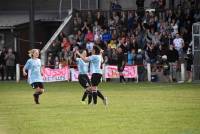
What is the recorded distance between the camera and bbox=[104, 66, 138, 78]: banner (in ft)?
134

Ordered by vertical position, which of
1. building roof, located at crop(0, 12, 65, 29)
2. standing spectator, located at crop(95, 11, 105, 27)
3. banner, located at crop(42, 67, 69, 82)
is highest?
building roof, located at crop(0, 12, 65, 29)

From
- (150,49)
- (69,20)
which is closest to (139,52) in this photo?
(150,49)

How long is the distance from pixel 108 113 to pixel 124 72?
1962 cm

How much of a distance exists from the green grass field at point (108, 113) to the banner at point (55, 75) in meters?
8.29

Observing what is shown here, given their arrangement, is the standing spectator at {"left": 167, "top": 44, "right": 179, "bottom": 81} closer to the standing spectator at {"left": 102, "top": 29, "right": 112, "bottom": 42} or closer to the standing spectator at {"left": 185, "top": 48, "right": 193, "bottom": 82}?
the standing spectator at {"left": 185, "top": 48, "right": 193, "bottom": 82}

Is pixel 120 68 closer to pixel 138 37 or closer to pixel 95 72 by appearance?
pixel 138 37

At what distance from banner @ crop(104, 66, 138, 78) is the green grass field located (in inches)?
279

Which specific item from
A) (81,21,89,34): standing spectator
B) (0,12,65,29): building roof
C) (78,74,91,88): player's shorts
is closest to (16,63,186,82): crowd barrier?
(81,21,89,34): standing spectator

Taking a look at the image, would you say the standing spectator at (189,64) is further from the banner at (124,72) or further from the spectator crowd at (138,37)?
the banner at (124,72)

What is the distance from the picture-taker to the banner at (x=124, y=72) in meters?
40.8

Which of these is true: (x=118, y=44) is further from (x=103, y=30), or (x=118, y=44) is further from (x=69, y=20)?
(x=69, y=20)

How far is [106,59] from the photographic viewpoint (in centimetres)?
4169

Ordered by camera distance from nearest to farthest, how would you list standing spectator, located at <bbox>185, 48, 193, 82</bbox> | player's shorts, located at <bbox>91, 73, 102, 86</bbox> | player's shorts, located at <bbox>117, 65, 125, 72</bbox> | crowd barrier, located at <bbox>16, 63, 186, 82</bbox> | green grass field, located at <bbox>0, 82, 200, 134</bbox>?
1. green grass field, located at <bbox>0, 82, 200, 134</bbox>
2. player's shorts, located at <bbox>91, 73, 102, 86</bbox>
3. standing spectator, located at <bbox>185, 48, 193, 82</bbox>
4. player's shorts, located at <bbox>117, 65, 125, 72</bbox>
5. crowd barrier, located at <bbox>16, 63, 186, 82</bbox>

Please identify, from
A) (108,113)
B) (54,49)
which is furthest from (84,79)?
(54,49)
